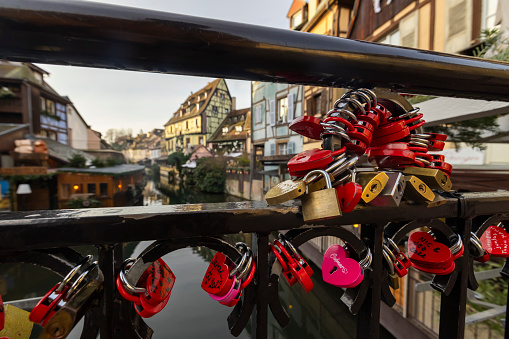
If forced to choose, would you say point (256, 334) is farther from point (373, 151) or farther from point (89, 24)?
point (89, 24)

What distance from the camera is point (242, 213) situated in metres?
0.52

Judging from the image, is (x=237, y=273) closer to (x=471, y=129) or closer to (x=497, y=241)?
(x=497, y=241)

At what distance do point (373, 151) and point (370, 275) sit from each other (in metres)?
0.34

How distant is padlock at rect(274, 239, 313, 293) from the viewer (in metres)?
0.51

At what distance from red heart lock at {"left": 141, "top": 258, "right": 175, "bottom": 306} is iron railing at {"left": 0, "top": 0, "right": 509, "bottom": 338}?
0.17 ft

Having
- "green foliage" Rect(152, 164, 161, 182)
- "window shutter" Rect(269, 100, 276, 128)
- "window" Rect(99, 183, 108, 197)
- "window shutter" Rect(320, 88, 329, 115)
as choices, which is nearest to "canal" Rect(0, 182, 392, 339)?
"window" Rect(99, 183, 108, 197)

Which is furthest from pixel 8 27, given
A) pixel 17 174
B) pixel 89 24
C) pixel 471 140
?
pixel 17 174

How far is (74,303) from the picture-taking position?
441mm

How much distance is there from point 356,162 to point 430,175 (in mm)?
226

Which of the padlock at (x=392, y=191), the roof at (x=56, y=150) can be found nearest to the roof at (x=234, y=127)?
the roof at (x=56, y=150)

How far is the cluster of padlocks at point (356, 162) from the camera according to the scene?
18.1 inches

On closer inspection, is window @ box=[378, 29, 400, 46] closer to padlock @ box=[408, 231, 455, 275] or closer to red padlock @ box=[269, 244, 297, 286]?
padlock @ box=[408, 231, 455, 275]

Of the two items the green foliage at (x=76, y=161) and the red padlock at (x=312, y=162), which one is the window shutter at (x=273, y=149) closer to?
the green foliage at (x=76, y=161)

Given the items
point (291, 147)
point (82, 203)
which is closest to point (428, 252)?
point (291, 147)
